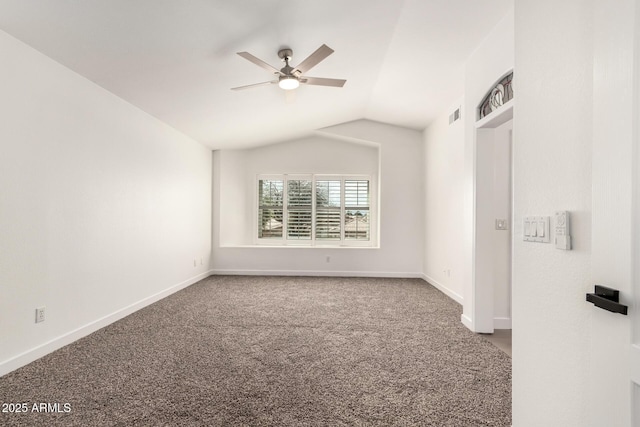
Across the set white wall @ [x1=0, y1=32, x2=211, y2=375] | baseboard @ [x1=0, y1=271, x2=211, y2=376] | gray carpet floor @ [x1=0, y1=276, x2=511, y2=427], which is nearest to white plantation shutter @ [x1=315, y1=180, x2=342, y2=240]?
gray carpet floor @ [x1=0, y1=276, x2=511, y2=427]

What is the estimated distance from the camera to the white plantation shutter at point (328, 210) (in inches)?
257

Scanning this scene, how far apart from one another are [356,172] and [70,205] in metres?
4.77

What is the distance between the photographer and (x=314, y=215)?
21.5 feet

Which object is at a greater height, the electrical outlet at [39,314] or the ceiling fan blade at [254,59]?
the ceiling fan blade at [254,59]

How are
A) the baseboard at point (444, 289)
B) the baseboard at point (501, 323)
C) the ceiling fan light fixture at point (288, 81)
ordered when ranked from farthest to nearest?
the baseboard at point (444, 289)
the baseboard at point (501, 323)
the ceiling fan light fixture at point (288, 81)

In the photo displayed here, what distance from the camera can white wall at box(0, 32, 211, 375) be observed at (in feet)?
7.62

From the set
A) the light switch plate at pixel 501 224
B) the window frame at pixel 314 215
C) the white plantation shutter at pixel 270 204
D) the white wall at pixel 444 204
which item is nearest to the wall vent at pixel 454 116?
the white wall at pixel 444 204

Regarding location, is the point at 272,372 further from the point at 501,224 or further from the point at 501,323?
the point at 501,224

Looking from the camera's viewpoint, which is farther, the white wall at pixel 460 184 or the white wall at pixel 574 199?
the white wall at pixel 460 184

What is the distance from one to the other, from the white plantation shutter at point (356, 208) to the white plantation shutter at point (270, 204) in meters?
1.33

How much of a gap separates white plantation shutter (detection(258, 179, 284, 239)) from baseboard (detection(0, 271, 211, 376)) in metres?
2.52

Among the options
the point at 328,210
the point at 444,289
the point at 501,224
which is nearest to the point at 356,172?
the point at 328,210

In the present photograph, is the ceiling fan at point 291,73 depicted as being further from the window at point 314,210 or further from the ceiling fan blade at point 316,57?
the window at point 314,210

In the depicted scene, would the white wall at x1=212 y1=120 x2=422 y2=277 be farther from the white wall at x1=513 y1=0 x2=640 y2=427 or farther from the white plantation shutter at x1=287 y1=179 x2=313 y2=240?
the white wall at x1=513 y1=0 x2=640 y2=427
